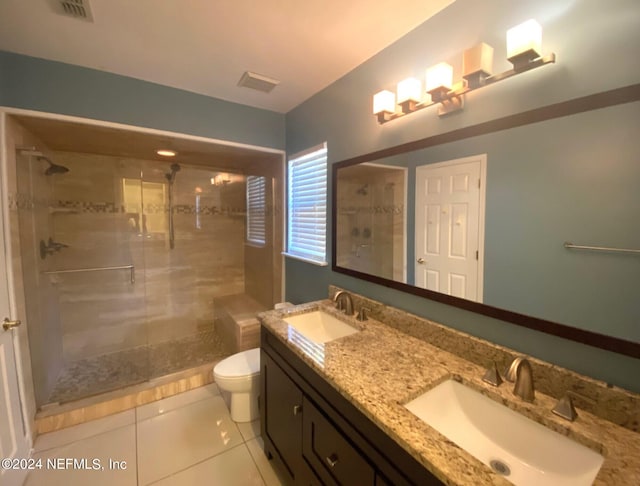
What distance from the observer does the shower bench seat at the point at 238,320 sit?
252cm

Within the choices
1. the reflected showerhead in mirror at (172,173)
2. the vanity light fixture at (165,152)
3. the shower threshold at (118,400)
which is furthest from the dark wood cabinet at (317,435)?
the reflected showerhead in mirror at (172,173)

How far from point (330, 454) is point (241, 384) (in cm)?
106

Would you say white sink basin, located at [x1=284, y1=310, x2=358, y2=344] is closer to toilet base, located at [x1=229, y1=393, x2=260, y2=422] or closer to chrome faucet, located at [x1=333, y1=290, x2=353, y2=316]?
chrome faucet, located at [x1=333, y1=290, x2=353, y2=316]

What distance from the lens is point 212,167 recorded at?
344 cm

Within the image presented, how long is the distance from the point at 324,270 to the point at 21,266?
2022 millimetres

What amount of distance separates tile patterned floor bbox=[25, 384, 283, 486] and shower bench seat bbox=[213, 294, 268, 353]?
56cm

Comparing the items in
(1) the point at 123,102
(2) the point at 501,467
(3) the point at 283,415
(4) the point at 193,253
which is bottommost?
(3) the point at 283,415

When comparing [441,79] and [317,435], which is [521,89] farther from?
[317,435]

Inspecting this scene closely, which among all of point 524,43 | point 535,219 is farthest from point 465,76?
point 535,219

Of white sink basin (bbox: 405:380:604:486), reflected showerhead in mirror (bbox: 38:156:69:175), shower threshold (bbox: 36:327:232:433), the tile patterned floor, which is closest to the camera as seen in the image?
white sink basin (bbox: 405:380:604:486)

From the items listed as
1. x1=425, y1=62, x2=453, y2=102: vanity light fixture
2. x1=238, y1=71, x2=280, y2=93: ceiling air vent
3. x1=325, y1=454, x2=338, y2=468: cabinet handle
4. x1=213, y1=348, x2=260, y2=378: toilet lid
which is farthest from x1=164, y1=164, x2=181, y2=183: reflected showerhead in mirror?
x1=325, y1=454, x2=338, y2=468: cabinet handle

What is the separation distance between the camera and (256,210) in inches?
131

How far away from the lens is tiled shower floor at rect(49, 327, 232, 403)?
7.43ft

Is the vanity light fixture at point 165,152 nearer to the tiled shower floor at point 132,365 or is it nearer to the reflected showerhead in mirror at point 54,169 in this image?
the reflected showerhead in mirror at point 54,169
